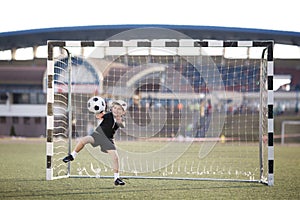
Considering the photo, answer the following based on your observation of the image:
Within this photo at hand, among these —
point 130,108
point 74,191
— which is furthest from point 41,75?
point 74,191

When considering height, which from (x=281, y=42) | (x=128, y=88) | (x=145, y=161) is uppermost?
(x=281, y=42)

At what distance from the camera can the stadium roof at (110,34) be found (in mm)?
27391

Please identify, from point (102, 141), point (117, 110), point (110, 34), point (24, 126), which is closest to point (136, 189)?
point (102, 141)

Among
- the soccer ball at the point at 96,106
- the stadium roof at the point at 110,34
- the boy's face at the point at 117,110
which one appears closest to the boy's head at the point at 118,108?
the boy's face at the point at 117,110

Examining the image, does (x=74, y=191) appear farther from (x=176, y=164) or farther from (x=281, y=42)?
(x=281, y=42)

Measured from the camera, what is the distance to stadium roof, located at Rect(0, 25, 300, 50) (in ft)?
89.9

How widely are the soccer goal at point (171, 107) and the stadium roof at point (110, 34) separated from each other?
248cm

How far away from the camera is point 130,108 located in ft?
78.3

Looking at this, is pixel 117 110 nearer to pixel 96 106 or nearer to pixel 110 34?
pixel 96 106

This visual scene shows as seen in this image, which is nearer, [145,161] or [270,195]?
[270,195]

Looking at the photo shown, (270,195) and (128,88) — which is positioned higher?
(128,88)

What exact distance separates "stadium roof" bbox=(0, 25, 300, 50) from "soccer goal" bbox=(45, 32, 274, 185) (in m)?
2.48

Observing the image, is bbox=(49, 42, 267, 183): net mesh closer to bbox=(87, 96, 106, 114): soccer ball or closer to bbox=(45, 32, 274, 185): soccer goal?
bbox=(45, 32, 274, 185): soccer goal

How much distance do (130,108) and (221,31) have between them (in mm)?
6666
